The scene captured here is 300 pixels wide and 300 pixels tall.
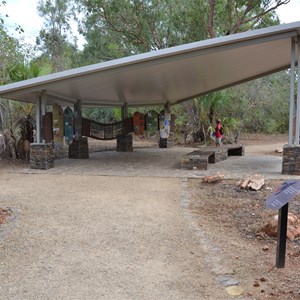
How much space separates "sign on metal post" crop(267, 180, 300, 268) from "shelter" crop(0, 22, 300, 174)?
4.80 m

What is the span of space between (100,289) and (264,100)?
19.5 m

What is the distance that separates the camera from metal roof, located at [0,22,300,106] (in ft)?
25.3

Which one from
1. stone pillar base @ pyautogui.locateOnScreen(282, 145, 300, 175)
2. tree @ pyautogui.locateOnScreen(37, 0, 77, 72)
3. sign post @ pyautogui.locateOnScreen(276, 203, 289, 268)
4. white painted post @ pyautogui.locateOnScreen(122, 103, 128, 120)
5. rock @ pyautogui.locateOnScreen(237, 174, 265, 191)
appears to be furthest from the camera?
tree @ pyautogui.locateOnScreen(37, 0, 77, 72)

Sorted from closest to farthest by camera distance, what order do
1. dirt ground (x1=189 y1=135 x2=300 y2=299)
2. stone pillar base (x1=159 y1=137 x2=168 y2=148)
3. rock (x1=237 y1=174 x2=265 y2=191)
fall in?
dirt ground (x1=189 y1=135 x2=300 y2=299)
rock (x1=237 y1=174 x2=265 y2=191)
stone pillar base (x1=159 y1=137 x2=168 y2=148)

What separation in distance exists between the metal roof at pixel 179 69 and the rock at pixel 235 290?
5.47 metres

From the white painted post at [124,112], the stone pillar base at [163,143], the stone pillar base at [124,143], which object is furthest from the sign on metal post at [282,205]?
the stone pillar base at [163,143]

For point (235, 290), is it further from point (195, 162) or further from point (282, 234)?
point (195, 162)

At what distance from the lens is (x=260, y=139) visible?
73.8ft

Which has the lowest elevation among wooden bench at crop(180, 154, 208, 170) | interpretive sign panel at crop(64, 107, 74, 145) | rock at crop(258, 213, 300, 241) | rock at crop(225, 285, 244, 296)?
rock at crop(225, 285, 244, 296)

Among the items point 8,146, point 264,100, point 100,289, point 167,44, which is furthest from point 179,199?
point 264,100

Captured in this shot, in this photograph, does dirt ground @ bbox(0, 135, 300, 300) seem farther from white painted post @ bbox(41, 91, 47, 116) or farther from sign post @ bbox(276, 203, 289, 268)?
white painted post @ bbox(41, 91, 47, 116)

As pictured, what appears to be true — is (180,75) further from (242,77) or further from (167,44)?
(167,44)

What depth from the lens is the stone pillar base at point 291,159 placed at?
855 cm

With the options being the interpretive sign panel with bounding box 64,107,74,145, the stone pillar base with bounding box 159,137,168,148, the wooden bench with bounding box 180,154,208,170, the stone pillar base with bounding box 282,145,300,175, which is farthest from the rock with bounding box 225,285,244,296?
the stone pillar base with bounding box 159,137,168,148
